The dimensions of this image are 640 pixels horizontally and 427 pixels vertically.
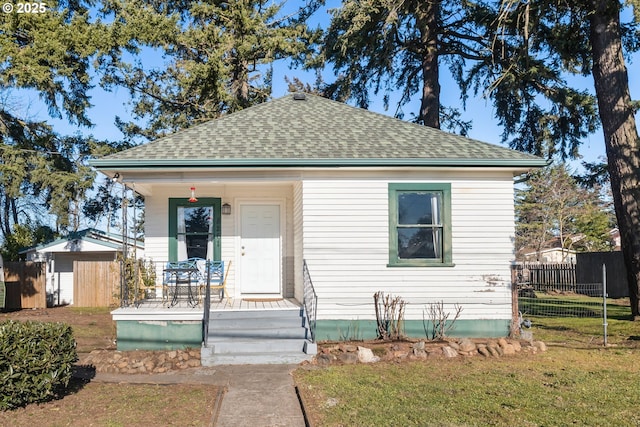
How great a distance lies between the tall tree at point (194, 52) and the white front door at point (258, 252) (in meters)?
9.51

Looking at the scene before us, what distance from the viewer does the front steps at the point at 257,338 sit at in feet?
27.7

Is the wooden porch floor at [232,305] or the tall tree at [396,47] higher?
the tall tree at [396,47]

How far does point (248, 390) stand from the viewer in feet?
22.7

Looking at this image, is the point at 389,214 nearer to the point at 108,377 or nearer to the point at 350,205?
the point at 350,205

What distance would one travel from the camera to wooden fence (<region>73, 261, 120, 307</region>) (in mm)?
19859

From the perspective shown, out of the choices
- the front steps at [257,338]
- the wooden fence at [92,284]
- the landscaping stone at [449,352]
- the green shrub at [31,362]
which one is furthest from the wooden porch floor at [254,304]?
the wooden fence at [92,284]

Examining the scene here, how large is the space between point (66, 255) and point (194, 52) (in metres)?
9.55

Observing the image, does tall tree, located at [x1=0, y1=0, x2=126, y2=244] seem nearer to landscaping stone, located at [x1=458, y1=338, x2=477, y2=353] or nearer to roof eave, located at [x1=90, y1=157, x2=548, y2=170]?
roof eave, located at [x1=90, y1=157, x2=548, y2=170]

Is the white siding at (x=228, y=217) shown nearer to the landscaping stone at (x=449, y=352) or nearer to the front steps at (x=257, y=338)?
the front steps at (x=257, y=338)

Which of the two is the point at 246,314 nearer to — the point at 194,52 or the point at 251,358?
the point at 251,358

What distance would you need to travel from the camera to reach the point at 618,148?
13.3 metres

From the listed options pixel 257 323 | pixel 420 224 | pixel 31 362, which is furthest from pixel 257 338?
pixel 31 362

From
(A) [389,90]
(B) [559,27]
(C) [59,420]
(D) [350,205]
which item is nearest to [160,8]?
(A) [389,90]

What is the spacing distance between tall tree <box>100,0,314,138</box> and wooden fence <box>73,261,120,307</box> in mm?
6686
